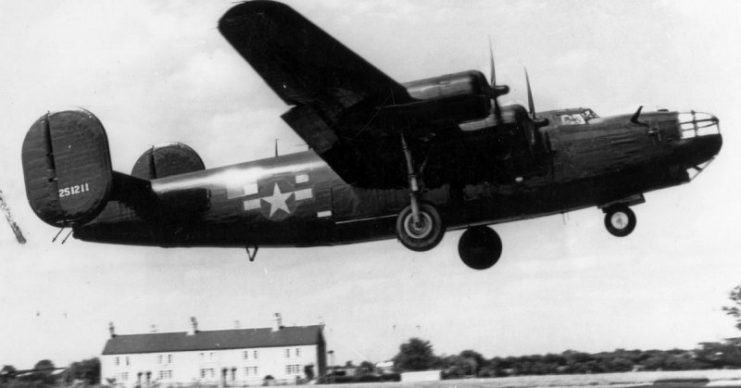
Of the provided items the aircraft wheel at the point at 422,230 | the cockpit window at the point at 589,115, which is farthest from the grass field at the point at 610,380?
the aircraft wheel at the point at 422,230

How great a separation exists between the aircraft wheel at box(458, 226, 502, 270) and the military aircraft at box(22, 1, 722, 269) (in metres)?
0.02

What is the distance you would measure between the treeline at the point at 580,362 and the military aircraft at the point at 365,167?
56.0 feet

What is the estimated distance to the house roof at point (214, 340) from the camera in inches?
2345

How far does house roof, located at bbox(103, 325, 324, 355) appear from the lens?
59.6 metres

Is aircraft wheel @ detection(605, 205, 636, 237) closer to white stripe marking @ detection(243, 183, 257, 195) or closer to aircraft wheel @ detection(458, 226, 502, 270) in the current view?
aircraft wheel @ detection(458, 226, 502, 270)

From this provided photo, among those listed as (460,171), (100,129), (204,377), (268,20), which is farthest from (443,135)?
(204,377)

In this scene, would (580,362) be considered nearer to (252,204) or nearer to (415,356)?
(415,356)

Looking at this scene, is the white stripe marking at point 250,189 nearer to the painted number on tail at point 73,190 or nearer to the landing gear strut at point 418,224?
the painted number on tail at point 73,190

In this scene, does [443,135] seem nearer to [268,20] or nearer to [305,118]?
[305,118]

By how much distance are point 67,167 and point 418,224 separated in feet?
19.1

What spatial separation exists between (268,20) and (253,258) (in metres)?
5.16

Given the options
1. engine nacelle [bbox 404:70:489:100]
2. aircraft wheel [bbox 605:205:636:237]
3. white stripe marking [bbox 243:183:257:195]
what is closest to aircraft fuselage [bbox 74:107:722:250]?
white stripe marking [bbox 243:183:257:195]

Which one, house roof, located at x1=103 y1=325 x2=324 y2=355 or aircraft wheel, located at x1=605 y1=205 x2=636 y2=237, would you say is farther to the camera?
house roof, located at x1=103 y1=325 x2=324 y2=355

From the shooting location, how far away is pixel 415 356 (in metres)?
44.6
